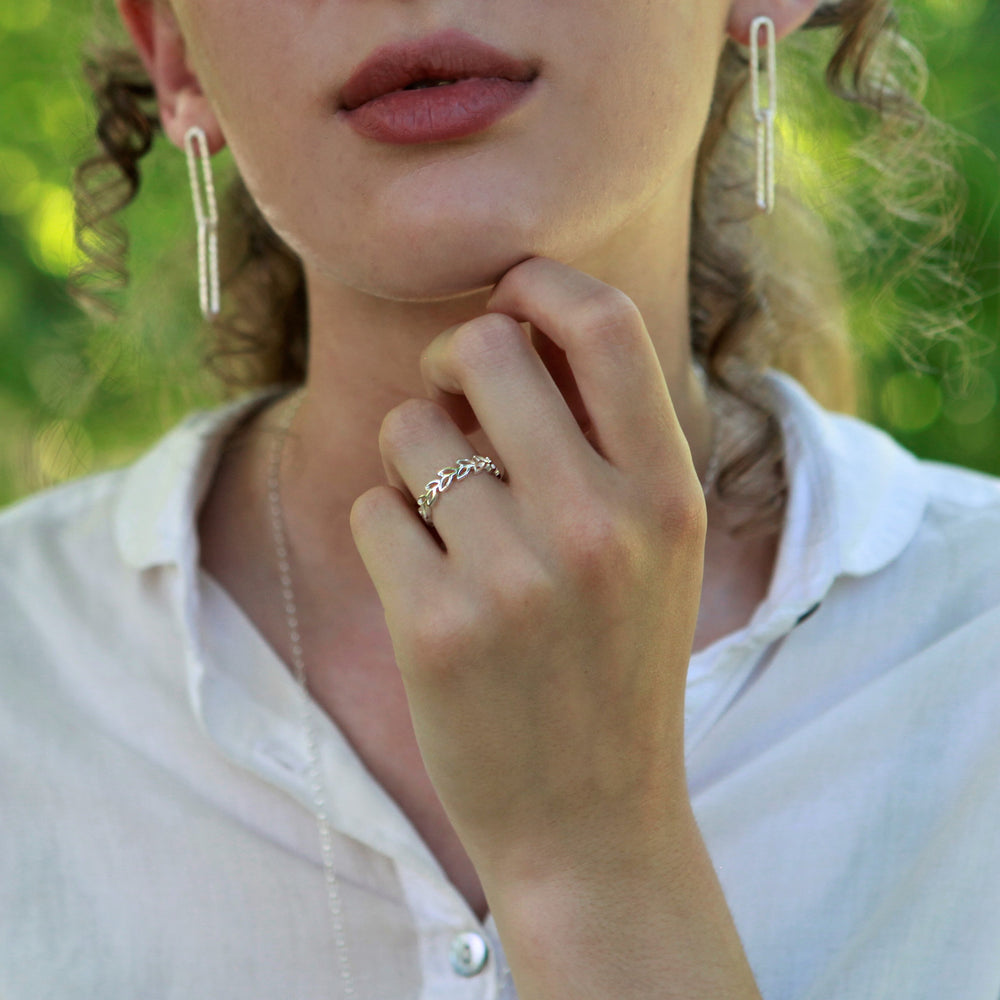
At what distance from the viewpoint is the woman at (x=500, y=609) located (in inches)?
50.4

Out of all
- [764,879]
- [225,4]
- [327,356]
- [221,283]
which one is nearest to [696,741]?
[764,879]

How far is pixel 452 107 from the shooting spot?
1.40 meters

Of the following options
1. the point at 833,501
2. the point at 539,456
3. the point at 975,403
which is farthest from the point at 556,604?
the point at 975,403

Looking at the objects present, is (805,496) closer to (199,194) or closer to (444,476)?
(444,476)

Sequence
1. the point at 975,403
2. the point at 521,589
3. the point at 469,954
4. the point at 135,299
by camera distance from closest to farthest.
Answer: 1. the point at 521,589
2. the point at 469,954
3. the point at 135,299
4. the point at 975,403

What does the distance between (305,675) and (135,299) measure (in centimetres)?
121

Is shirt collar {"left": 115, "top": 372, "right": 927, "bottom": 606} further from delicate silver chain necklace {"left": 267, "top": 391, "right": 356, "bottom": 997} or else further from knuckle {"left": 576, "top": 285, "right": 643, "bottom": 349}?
knuckle {"left": 576, "top": 285, "right": 643, "bottom": 349}

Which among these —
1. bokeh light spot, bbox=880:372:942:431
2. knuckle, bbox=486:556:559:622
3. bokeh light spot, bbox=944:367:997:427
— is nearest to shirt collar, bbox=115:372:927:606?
knuckle, bbox=486:556:559:622

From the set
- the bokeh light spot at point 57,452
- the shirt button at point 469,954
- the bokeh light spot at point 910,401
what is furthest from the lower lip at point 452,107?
the bokeh light spot at point 910,401

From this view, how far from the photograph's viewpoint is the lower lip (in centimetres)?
140

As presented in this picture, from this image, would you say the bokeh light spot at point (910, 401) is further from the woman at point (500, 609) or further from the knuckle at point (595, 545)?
the knuckle at point (595, 545)

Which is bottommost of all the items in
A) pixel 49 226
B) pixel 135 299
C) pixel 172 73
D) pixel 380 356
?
pixel 49 226

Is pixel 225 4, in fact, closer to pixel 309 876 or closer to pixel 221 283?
pixel 221 283

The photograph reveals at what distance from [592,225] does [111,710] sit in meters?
1.06
